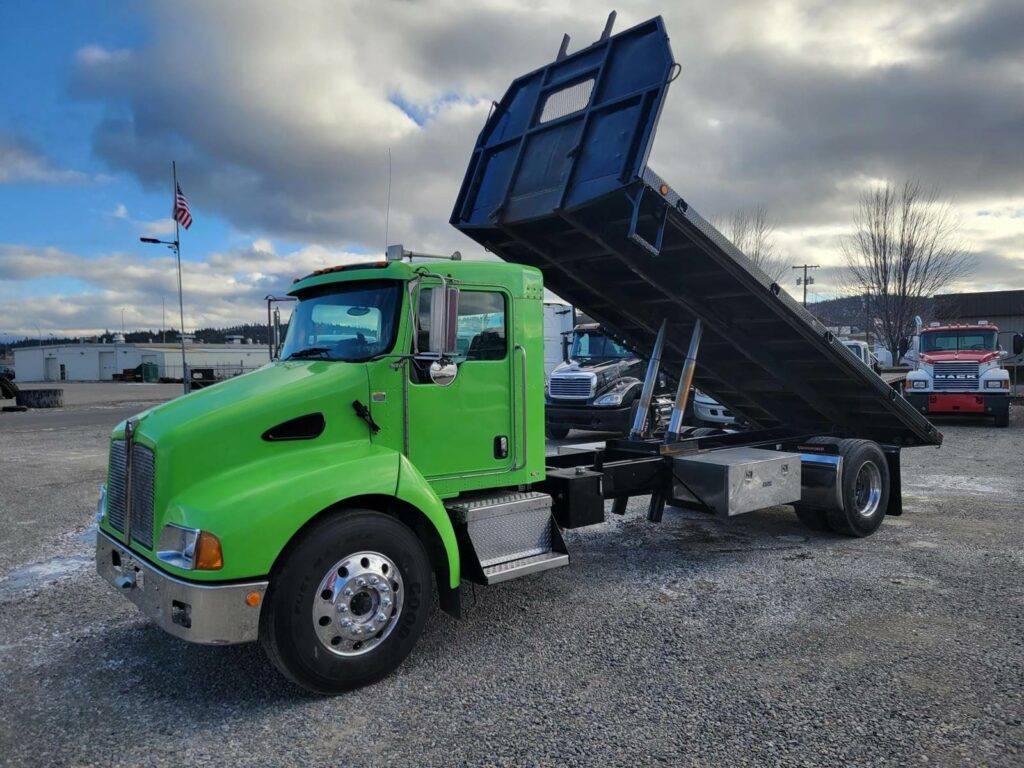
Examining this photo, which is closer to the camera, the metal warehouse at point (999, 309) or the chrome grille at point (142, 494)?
the chrome grille at point (142, 494)

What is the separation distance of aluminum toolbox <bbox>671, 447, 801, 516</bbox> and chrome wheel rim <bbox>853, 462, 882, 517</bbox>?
33.5 inches

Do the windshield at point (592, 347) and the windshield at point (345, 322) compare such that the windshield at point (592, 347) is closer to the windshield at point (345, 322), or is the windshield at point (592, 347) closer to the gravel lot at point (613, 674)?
the gravel lot at point (613, 674)

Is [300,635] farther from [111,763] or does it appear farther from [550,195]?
[550,195]

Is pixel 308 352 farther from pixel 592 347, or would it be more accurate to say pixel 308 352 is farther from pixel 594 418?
pixel 592 347

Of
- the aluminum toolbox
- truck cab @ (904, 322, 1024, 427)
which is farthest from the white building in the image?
the aluminum toolbox

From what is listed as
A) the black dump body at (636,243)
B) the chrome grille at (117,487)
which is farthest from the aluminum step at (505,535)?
the black dump body at (636,243)

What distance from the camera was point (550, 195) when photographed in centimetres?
546

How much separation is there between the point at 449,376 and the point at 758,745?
8.44 ft

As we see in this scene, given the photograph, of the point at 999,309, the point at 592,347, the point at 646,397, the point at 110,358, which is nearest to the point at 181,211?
the point at 592,347

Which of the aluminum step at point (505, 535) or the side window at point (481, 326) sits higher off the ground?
the side window at point (481, 326)

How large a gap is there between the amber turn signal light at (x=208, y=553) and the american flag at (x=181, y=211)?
27762 mm

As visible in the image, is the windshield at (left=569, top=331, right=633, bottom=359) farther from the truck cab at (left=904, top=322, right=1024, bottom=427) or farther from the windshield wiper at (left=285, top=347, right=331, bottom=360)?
the windshield wiper at (left=285, top=347, right=331, bottom=360)

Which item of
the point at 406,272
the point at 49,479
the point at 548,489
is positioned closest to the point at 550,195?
the point at 406,272

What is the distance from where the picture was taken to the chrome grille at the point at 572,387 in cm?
1372
